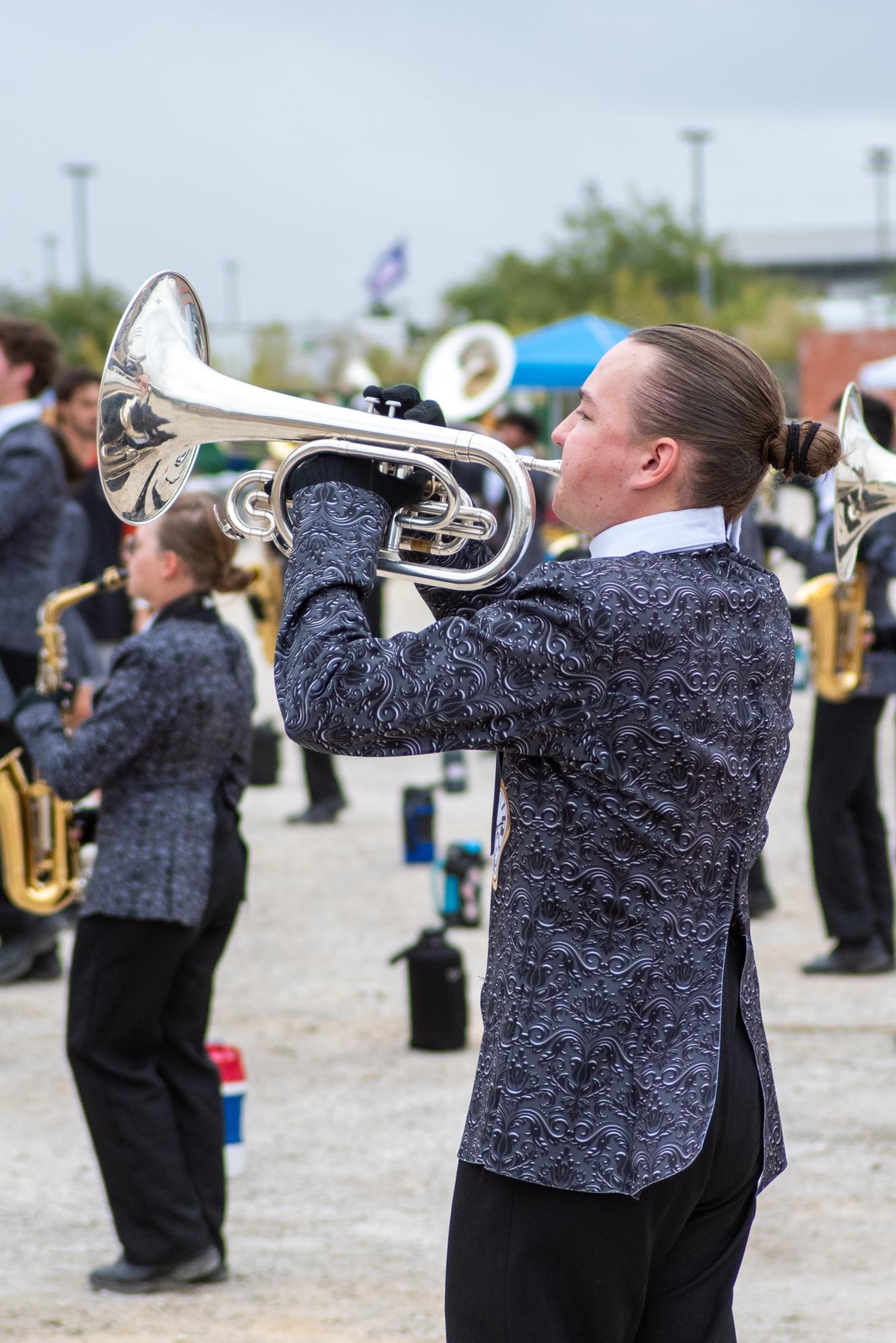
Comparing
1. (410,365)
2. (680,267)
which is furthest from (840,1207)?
(680,267)

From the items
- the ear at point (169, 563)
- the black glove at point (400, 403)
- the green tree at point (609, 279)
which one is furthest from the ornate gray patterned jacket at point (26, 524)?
the green tree at point (609, 279)

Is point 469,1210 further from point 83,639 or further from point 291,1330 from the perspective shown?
point 83,639

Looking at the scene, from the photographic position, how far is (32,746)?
372cm

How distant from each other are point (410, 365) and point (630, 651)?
37.2 metres

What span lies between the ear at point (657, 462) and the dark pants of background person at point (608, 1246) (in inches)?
21.5

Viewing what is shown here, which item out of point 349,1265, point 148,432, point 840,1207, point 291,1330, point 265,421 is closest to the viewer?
point 265,421

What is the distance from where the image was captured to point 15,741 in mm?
5695

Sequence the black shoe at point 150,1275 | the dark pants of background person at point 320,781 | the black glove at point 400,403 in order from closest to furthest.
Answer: the black glove at point 400,403 < the black shoe at point 150,1275 < the dark pants of background person at point 320,781

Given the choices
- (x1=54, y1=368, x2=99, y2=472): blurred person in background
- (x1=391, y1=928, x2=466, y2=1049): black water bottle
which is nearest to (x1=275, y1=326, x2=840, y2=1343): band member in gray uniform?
(x1=391, y1=928, x2=466, y2=1049): black water bottle

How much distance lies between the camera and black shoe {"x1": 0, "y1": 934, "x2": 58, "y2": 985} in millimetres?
5938

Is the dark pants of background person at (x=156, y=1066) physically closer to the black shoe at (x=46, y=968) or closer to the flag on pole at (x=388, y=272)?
the black shoe at (x=46, y=968)

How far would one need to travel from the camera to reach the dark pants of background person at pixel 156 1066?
3.55m

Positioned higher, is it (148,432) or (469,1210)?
(148,432)

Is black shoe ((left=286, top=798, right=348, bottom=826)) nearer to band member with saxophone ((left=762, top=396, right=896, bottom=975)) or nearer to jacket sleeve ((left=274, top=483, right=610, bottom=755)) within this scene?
band member with saxophone ((left=762, top=396, right=896, bottom=975))
